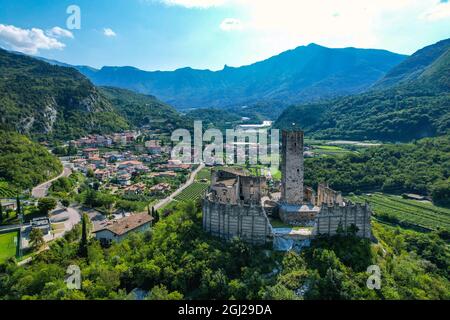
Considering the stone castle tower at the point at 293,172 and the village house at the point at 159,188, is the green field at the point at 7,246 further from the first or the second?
the stone castle tower at the point at 293,172

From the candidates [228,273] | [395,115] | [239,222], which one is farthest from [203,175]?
[395,115]

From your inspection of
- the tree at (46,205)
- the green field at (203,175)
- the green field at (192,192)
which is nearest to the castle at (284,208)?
the green field at (192,192)

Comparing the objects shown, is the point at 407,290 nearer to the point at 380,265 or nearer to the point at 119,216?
the point at 380,265

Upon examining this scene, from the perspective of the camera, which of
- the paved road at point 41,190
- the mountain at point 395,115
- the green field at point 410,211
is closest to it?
the green field at point 410,211

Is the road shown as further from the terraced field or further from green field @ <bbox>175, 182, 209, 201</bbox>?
the terraced field

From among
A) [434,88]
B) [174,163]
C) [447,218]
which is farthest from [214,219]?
[434,88]

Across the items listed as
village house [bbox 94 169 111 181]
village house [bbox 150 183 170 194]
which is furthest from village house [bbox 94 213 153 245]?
village house [bbox 94 169 111 181]

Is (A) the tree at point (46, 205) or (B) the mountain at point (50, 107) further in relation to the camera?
(B) the mountain at point (50, 107)
